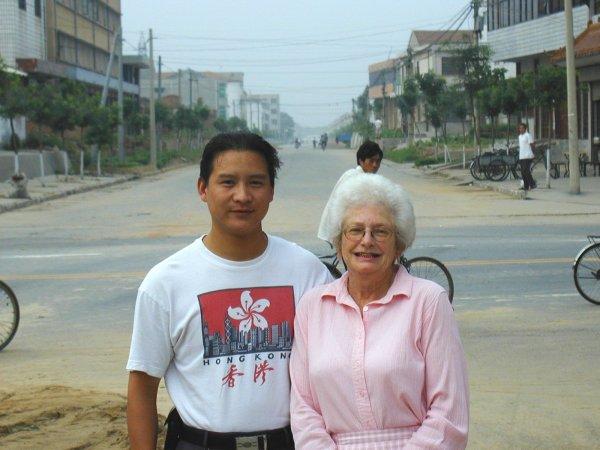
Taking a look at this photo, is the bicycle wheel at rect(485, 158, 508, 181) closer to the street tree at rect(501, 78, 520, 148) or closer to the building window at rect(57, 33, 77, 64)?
the street tree at rect(501, 78, 520, 148)

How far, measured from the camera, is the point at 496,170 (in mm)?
35125

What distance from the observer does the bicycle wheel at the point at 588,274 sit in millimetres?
11141

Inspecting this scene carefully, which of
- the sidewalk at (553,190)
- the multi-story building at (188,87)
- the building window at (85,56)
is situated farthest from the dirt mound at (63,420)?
the multi-story building at (188,87)

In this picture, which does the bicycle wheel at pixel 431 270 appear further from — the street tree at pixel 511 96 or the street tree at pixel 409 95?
the street tree at pixel 409 95

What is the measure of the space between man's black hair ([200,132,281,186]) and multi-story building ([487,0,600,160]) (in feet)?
102

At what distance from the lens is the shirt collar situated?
321 cm

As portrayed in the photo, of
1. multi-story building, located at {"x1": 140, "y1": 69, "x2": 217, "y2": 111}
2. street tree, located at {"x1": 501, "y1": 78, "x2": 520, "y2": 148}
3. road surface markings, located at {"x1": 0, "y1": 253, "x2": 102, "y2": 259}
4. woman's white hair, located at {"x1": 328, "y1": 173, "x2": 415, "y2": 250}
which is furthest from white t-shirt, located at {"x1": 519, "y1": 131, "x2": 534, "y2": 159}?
multi-story building, located at {"x1": 140, "y1": 69, "x2": 217, "y2": 111}

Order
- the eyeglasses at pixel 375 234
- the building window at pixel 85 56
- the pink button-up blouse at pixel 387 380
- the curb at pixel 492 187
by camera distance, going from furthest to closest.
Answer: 1. the building window at pixel 85 56
2. the curb at pixel 492 187
3. the eyeglasses at pixel 375 234
4. the pink button-up blouse at pixel 387 380

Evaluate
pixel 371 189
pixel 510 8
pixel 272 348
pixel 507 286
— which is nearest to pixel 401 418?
pixel 272 348

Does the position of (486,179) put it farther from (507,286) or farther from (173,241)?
(507,286)

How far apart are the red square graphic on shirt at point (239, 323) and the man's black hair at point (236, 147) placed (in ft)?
1.32

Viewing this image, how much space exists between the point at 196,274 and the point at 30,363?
19.7ft

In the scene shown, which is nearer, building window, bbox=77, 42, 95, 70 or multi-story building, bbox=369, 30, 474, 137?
building window, bbox=77, 42, 95, 70

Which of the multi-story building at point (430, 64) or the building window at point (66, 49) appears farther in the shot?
the multi-story building at point (430, 64)
